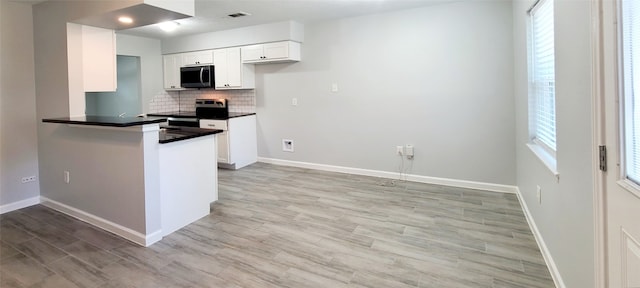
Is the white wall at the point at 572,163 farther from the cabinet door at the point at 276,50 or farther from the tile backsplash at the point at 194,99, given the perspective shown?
the tile backsplash at the point at 194,99

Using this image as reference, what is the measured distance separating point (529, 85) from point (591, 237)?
1.91 metres

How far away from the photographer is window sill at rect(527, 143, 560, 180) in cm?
209

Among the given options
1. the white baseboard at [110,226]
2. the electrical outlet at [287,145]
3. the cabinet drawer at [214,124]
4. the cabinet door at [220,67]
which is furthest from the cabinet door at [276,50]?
the white baseboard at [110,226]

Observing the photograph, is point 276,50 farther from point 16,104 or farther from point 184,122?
point 16,104

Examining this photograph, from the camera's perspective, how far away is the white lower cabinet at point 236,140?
5199 millimetres

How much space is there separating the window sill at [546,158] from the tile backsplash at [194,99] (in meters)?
4.23

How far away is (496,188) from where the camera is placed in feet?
13.0

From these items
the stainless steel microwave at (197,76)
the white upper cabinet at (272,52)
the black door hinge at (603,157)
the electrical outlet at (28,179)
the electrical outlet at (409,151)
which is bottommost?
the electrical outlet at (28,179)

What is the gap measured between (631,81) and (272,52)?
4.48 meters

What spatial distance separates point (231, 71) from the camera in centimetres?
548

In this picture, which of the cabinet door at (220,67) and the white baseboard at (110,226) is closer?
the white baseboard at (110,226)

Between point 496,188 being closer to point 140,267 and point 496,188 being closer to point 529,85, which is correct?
point 529,85

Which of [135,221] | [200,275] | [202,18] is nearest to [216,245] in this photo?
[200,275]

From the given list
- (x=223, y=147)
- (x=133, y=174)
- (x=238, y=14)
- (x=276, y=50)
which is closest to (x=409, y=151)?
(x=276, y=50)
